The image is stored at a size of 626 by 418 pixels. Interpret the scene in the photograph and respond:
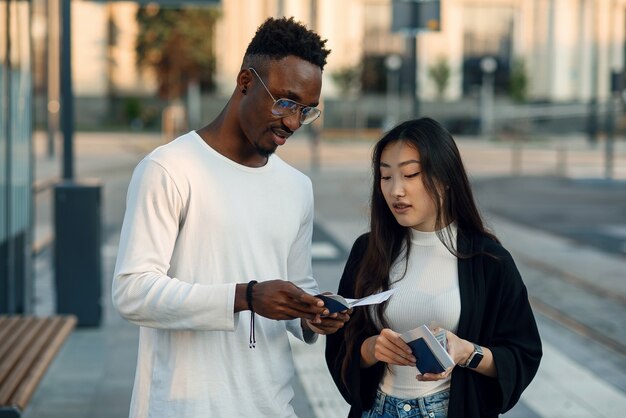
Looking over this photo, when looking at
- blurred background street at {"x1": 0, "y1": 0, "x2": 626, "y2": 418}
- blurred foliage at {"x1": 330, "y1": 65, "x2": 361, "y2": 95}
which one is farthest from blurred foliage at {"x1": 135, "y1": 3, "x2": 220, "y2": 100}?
blurred foliage at {"x1": 330, "y1": 65, "x2": 361, "y2": 95}

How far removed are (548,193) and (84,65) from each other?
40734mm

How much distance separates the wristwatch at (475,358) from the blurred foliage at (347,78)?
55.7 metres

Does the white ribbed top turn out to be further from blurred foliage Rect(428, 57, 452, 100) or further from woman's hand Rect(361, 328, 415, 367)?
blurred foliage Rect(428, 57, 452, 100)

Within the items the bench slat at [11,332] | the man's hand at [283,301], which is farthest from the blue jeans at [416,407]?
the bench slat at [11,332]

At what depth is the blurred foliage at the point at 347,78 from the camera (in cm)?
5847

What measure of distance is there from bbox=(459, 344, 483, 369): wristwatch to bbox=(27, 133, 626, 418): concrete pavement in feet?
3.37

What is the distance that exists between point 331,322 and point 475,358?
42 cm

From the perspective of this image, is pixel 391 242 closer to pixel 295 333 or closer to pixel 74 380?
pixel 295 333

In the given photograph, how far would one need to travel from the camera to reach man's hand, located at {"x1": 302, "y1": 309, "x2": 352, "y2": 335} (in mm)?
2998

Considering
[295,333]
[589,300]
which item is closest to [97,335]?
[589,300]

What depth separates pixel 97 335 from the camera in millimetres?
8680

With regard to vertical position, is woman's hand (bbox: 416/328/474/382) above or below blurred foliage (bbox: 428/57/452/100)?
below

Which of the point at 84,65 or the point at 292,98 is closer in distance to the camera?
the point at 292,98

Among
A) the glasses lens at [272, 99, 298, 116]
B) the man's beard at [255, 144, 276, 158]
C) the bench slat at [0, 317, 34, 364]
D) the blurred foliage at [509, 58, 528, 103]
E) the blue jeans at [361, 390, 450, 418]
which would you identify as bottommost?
the bench slat at [0, 317, 34, 364]
